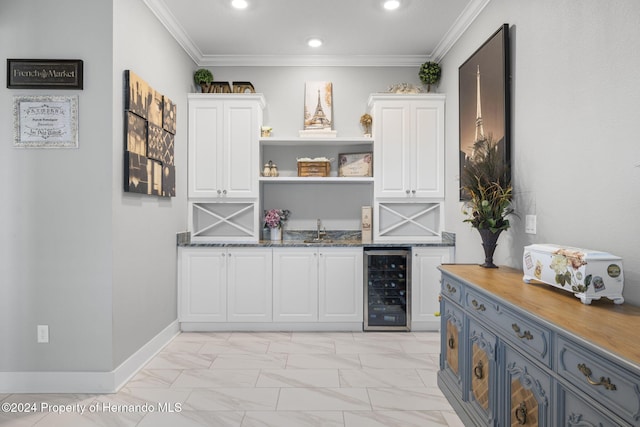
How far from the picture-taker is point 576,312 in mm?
1450

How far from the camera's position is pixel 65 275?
8.58 feet

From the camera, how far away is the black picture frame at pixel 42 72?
2.58 m

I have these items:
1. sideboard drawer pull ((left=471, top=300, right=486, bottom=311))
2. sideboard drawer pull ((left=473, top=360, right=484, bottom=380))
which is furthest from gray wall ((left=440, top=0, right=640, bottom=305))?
sideboard drawer pull ((left=473, top=360, right=484, bottom=380))

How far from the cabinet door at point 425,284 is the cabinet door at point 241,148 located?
1830 mm

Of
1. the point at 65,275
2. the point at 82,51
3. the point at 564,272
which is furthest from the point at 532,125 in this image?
the point at 65,275

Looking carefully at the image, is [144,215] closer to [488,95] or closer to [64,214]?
[64,214]

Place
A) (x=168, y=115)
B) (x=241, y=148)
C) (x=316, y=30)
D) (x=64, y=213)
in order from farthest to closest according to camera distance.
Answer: (x=241, y=148)
(x=316, y=30)
(x=168, y=115)
(x=64, y=213)

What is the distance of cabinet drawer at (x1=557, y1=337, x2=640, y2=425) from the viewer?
→ 1.02 meters

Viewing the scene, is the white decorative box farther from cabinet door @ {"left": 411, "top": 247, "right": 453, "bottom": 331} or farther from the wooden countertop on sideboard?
cabinet door @ {"left": 411, "top": 247, "right": 453, "bottom": 331}

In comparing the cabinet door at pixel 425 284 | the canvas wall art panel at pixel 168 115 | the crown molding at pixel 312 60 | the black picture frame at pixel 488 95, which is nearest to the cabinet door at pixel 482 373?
the black picture frame at pixel 488 95

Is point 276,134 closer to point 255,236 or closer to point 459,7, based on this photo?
point 255,236

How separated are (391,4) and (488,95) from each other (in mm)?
1131

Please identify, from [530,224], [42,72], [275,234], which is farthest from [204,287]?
[530,224]

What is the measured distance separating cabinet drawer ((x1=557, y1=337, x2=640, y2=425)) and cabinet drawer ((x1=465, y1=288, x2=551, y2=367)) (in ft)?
0.29
